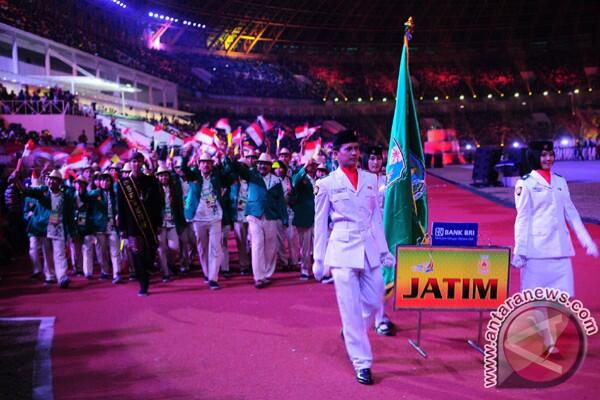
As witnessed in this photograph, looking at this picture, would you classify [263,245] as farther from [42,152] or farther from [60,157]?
[60,157]

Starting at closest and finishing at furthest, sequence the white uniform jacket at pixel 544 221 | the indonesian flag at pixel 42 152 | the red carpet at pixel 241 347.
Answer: the red carpet at pixel 241 347
the white uniform jacket at pixel 544 221
the indonesian flag at pixel 42 152

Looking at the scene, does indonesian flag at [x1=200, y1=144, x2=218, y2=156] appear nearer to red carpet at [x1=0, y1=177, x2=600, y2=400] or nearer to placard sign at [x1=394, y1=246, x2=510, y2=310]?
red carpet at [x1=0, y1=177, x2=600, y2=400]

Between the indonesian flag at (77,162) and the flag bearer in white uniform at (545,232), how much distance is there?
8.09 m

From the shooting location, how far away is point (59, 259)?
29.9 ft

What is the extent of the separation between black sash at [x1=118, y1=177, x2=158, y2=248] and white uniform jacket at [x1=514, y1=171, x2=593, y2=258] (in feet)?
17.0

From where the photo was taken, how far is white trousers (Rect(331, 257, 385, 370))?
15.5ft

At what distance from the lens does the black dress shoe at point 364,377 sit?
15.3 feet

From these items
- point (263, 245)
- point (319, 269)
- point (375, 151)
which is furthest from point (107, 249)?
point (319, 269)

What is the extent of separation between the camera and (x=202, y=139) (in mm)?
10148

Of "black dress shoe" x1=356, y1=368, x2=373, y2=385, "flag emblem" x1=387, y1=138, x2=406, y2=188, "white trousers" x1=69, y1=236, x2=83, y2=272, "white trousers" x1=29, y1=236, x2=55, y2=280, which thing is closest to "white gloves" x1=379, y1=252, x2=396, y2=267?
"black dress shoe" x1=356, y1=368, x2=373, y2=385

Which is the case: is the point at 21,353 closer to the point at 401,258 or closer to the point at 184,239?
the point at 401,258

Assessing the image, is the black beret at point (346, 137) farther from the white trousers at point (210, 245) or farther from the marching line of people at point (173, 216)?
the white trousers at point (210, 245)

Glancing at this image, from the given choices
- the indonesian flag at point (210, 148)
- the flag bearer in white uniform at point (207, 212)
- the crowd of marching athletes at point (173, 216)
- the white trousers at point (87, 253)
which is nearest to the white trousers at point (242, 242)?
the crowd of marching athletes at point (173, 216)

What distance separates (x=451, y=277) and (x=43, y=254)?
7.10 m
